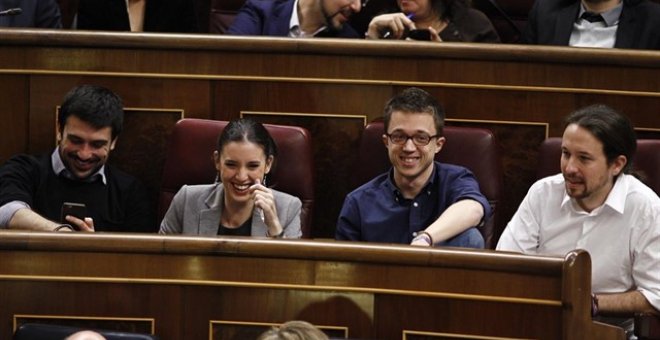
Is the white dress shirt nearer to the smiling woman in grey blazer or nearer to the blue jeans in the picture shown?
the blue jeans

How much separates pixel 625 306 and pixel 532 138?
0.30 m

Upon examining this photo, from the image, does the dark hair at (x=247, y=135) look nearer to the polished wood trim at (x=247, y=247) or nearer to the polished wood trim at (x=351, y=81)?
the polished wood trim at (x=351, y=81)

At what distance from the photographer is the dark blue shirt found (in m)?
1.38

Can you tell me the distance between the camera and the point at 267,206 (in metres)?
1.33

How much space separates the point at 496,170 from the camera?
143 cm

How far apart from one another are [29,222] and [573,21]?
0.66 meters

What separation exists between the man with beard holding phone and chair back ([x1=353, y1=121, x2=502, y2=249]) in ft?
0.81

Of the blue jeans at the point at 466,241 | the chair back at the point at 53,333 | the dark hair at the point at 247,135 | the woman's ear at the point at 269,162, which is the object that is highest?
the dark hair at the point at 247,135

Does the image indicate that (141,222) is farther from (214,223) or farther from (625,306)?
(625,306)

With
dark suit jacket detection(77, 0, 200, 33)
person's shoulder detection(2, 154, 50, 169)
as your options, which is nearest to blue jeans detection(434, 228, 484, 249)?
person's shoulder detection(2, 154, 50, 169)

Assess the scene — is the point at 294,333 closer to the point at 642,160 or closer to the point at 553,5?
the point at 642,160

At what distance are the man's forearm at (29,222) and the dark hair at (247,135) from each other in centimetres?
18

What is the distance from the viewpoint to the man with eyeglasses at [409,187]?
137cm

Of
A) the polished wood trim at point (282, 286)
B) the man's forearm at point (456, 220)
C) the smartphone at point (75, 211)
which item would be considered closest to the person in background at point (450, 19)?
the man's forearm at point (456, 220)
